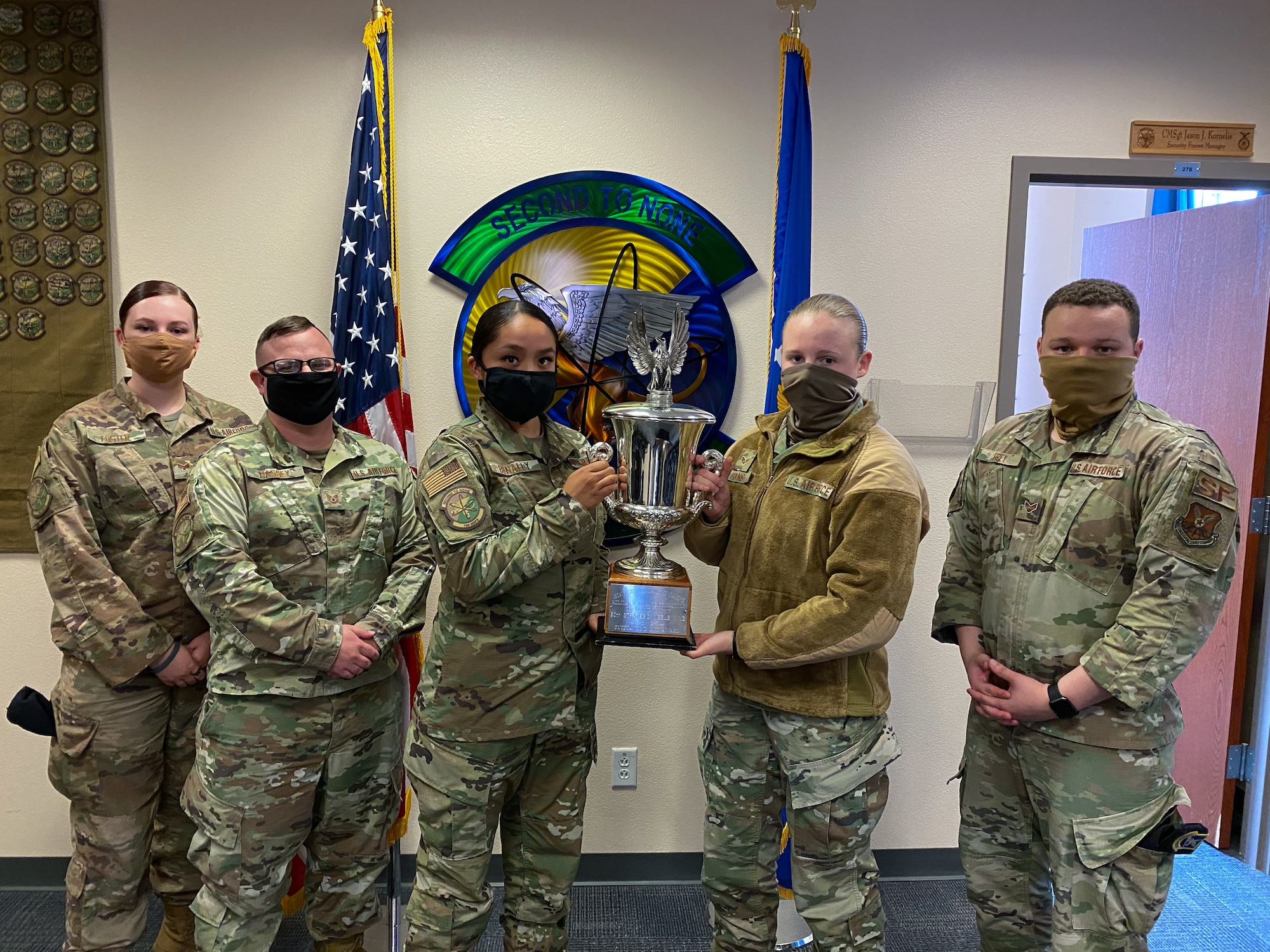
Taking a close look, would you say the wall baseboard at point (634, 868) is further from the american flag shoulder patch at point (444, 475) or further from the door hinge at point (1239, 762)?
the american flag shoulder patch at point (444, 475)

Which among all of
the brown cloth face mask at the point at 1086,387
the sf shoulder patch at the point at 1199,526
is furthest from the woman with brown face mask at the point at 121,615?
the sf shoulder patch at the point at 1199,526

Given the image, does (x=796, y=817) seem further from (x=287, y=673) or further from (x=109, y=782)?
(x=109, y=782)

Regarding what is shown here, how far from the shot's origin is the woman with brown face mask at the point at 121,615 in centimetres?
200

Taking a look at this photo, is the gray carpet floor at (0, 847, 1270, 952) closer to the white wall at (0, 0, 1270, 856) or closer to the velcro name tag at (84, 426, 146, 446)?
the white wall at (0, 0, 1270, 856)

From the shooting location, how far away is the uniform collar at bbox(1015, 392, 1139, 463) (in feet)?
5.68

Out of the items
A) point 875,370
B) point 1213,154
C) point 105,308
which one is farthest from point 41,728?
point 1213,154

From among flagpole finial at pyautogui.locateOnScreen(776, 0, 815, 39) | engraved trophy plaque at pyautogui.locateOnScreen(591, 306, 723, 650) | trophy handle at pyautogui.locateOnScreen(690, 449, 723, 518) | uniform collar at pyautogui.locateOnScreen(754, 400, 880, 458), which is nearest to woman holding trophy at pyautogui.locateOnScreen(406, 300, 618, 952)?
engraved trophy plaque at pyautogui.locateOnScreen(591, 306, 723, 650)

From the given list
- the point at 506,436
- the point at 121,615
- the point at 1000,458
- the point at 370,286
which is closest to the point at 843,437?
the point at 1000,458

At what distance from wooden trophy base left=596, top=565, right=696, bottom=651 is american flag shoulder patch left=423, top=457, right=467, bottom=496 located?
1.36 ft

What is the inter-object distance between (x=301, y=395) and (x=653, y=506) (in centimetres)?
88

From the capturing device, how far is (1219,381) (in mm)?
3145

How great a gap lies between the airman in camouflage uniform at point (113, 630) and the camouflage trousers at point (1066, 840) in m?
2.09

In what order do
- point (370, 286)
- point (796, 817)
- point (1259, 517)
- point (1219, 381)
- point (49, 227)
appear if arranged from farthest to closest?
point (1219, 381), point (1259, 517), point (49, 227), point (370, 286), point (796, 817)

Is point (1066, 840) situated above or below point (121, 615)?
below
